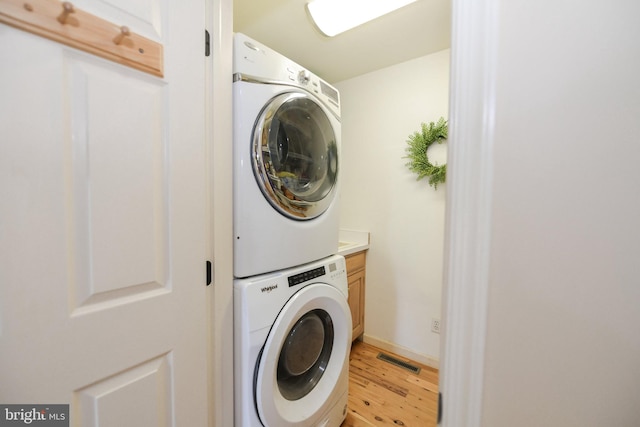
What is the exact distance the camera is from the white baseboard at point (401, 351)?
1788 mm

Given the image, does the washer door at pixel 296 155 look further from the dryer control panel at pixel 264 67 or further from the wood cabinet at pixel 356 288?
the wood cabinet at pixel 356 288

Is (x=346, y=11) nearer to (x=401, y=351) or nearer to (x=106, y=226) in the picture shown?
(x=106, y=226)

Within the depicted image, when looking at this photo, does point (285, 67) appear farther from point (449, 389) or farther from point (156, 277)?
point (449, 389)

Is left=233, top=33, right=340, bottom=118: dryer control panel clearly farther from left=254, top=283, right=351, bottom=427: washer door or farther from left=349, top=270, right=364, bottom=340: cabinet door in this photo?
left=349, top=270, right=364, bottom=340: cabinet door

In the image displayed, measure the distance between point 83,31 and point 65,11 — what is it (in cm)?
4

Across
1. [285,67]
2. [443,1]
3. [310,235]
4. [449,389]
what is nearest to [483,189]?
[449,389]

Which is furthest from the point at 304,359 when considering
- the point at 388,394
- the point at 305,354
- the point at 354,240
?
the point at 354,240

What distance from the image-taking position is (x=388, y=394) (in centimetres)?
153

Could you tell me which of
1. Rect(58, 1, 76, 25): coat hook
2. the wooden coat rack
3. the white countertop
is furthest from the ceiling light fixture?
the white countertop

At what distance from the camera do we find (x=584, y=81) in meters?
0.38

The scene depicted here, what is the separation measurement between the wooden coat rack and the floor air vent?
2238 millimetres

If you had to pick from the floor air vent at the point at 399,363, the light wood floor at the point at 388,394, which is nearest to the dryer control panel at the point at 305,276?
the light wood floor at the point at 388,394

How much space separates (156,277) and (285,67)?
95 cm

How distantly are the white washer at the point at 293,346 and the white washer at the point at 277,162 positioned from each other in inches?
3.9
